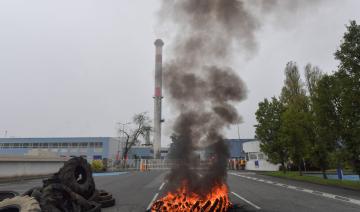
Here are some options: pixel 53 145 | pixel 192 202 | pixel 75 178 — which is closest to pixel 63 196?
pixel 75 178

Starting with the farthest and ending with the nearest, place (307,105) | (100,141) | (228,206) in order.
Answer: (100,141) < (307,105) < (228,206)

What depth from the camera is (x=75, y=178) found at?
11188 mm

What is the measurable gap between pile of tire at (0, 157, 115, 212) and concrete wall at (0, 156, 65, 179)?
20358 mm

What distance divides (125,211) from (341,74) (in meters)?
16.4

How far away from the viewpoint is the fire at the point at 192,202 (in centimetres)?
891

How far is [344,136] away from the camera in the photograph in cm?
1980

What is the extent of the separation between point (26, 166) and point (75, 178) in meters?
24.9

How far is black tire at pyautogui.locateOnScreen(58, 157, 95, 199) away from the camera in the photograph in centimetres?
1065

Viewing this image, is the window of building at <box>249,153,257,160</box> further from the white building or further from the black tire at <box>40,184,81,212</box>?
the black tire at <box>40,184,81,212</box>

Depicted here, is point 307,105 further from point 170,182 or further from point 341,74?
point 170,182

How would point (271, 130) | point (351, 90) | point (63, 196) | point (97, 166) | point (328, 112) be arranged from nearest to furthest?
point (63, 196) < point (351, 90) < point (328, 112) < point (271, 130) < point (97, 166)

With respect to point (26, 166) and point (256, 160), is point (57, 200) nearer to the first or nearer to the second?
point (26, 166)

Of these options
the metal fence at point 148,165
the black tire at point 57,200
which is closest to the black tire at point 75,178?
the black tire at point 57,200

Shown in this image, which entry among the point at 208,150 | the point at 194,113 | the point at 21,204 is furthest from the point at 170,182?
the point at 21,204
